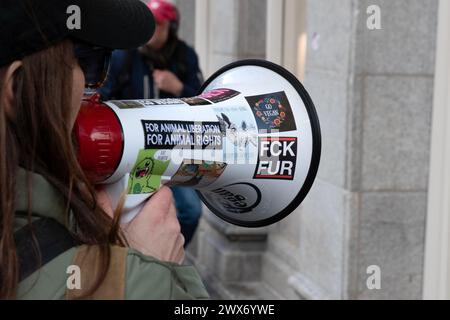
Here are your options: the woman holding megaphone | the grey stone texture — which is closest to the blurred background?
the grey stone texture

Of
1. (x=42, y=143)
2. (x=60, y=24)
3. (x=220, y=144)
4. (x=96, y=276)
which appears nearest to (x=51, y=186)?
(x=42, y=143)

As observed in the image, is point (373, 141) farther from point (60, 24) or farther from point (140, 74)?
point (60, 24)

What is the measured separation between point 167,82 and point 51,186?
4.83 metres

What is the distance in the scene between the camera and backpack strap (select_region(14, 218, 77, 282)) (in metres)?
1.76

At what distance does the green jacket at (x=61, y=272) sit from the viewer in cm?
176

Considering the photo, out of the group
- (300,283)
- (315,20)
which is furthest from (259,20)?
(300,283)

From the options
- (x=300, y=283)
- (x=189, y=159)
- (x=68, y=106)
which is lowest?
(x=300, y=283)

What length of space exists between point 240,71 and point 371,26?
2405mm

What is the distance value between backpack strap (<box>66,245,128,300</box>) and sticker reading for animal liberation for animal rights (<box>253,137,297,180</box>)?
0.72 meters

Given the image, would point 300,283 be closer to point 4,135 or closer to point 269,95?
point 269,95

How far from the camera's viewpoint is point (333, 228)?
17.9 feet

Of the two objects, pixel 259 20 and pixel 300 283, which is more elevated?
pixel 259 20

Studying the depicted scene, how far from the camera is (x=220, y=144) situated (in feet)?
7.74
